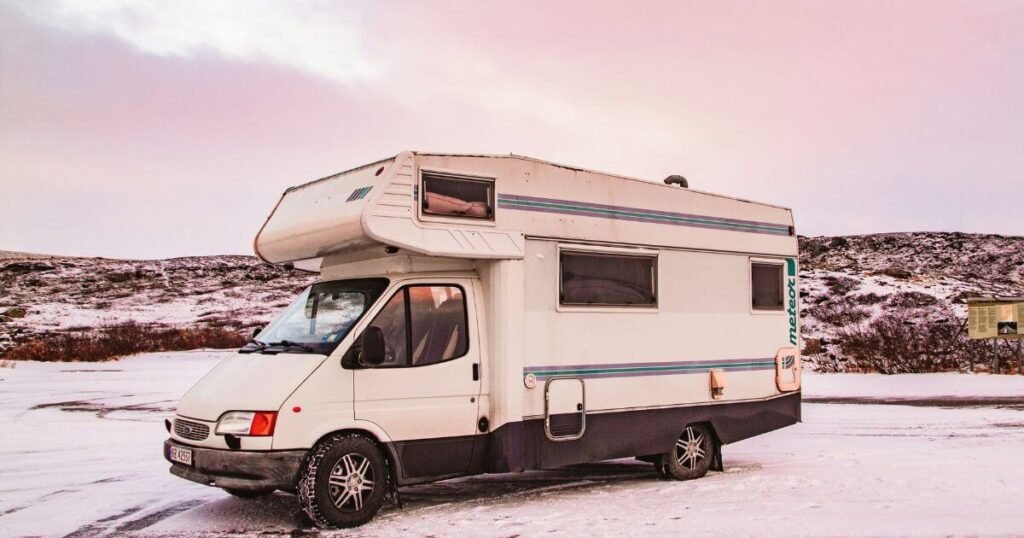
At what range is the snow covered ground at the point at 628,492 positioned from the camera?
754cm

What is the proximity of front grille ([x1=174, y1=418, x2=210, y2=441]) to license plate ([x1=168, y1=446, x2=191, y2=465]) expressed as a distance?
10 centimetres

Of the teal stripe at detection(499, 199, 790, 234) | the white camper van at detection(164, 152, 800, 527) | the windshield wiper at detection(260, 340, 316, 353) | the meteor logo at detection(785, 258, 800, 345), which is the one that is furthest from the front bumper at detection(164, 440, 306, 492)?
the meteor logo at detection(785, 258, 800, 345)

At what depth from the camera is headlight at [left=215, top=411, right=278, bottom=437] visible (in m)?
7.12

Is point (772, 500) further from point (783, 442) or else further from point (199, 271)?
point (199, 271)

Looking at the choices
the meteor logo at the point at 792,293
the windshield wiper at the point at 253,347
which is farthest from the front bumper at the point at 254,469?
the meteor logo at the point at 792,293

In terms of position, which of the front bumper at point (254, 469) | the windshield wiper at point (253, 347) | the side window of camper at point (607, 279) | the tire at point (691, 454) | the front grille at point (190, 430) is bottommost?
the tire at point (691, 454)

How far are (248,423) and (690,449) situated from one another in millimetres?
4721

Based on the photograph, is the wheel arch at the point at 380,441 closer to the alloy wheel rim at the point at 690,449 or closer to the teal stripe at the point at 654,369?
the teal stripe at the point at 654,369

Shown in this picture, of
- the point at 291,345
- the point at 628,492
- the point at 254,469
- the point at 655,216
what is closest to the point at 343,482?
the point at 254,469

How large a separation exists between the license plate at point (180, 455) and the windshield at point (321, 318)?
978 mm

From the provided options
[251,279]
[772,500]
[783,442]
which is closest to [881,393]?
[783,442]

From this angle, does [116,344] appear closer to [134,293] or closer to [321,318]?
[321,318]

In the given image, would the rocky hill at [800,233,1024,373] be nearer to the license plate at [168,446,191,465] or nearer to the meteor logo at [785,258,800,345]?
the meteor logo at [785,258,800,345]

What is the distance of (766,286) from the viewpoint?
35.2ft
